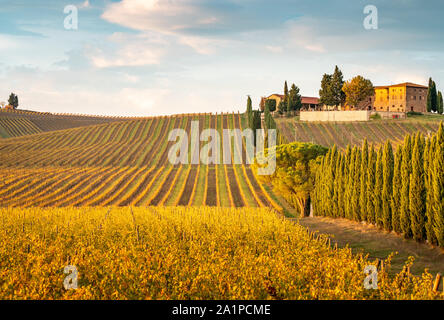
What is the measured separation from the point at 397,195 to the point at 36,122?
141911mm

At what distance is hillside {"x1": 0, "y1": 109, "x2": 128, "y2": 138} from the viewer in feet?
440

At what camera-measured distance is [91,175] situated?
70.1 meters

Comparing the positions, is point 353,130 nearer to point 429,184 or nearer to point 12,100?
point 429,184

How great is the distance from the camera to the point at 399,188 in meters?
26.9

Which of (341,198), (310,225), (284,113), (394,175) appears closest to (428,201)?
(394,175)

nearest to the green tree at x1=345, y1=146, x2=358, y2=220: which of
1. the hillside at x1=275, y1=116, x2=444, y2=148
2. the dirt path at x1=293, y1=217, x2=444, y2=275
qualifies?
the dirt path at x1=293, y1=217, x2=444, y2=275

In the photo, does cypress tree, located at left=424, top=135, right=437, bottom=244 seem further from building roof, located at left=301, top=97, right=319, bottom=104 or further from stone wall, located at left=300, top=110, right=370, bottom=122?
building roof, located at left=301, top=97, right=319, bottom=104

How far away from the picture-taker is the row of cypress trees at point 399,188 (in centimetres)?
2300

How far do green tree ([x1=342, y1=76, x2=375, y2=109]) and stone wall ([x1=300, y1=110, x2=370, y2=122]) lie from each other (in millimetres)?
11479

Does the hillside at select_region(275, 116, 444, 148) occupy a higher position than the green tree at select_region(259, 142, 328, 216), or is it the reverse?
the hillside at select_region(275, 116, 444, 148)

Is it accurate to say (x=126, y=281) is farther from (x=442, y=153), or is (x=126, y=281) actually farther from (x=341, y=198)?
(x=341, y=198)

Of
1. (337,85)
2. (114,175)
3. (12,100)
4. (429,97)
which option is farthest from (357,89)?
(12,100)
